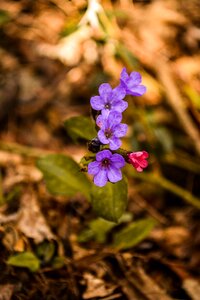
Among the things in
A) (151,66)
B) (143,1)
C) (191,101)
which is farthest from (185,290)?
(143,1)

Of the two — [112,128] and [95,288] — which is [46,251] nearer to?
[95,288]

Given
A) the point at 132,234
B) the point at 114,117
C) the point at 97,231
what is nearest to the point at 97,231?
the point at 97,231

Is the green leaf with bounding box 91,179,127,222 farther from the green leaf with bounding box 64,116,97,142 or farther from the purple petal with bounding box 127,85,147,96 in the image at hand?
the purple petal with bounding box 127,85,147,96

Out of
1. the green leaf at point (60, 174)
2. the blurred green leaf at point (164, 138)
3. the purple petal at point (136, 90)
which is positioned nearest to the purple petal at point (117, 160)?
the purple petal at point (136, 90)

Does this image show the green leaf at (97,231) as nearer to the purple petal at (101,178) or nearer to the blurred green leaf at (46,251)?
the blurred green leaf at (46,251)

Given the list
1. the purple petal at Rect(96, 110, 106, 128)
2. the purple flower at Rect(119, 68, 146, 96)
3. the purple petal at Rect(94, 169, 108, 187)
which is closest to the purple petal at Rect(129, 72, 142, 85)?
the purple flower at Rect(119, 68, 146, 96)
